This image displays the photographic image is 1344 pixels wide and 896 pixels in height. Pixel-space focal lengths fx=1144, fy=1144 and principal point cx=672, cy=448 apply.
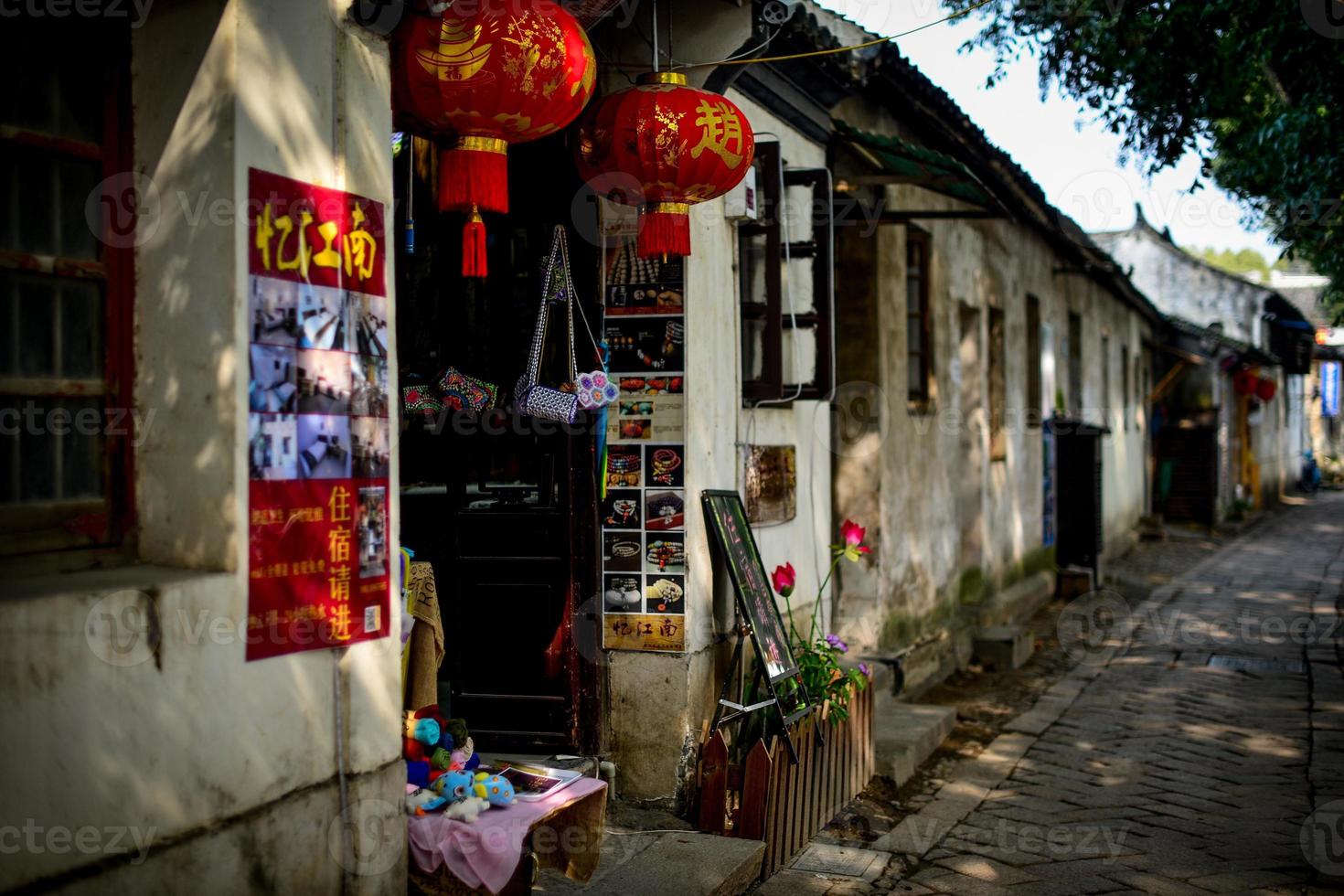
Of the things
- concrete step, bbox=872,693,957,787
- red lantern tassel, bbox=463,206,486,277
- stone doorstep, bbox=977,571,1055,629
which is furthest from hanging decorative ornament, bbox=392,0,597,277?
stone doorstep, bbox=977,571,1055,629

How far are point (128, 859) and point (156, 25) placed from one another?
246 cm

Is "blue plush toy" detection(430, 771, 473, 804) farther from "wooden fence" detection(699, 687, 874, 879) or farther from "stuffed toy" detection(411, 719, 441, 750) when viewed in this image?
"wooden fence" detection(699, 687, 874, 879)

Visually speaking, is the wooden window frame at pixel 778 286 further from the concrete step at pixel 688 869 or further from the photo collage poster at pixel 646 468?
the concrete step at pixel 688 869

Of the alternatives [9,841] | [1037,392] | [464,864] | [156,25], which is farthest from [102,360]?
[1037,392]

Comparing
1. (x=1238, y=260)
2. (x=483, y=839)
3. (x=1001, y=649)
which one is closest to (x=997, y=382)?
(x=1001, y=649)

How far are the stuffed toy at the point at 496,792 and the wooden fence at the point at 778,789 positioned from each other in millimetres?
1375

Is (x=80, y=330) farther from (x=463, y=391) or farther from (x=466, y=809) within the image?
(x=463, y=391)

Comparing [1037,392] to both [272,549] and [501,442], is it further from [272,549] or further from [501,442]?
[272,549]

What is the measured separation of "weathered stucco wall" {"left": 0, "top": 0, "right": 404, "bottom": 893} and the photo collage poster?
2151 mm

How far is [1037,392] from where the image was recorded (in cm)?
1514

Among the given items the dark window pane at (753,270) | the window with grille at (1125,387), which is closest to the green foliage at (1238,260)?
the window with grille at (1125,387)

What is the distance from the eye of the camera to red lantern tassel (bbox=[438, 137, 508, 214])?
4281 millimetres

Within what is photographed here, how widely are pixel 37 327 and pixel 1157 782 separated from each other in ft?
22.3

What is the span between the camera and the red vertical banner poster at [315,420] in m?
3.50
